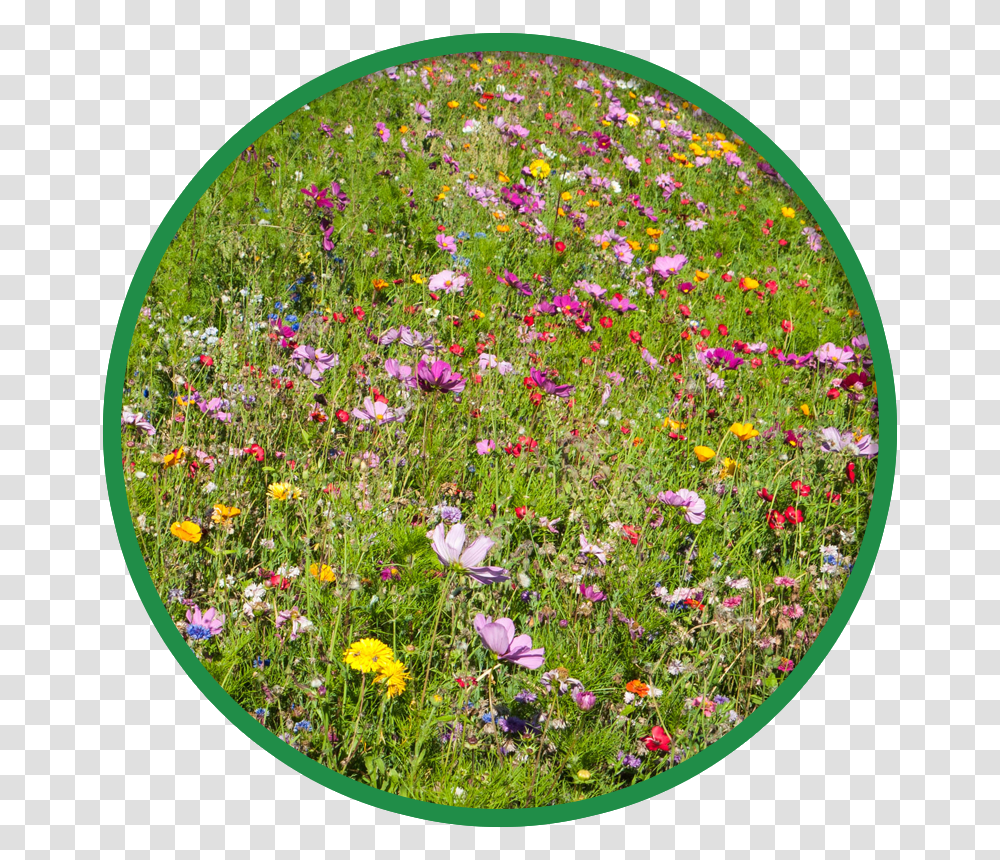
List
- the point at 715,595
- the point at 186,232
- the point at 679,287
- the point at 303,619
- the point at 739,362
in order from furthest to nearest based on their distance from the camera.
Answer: the point at 679,287 → the point at 739,362 → the point at 186,232 → the point at 715,595 → the point at 303,619

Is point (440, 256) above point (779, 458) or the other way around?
above

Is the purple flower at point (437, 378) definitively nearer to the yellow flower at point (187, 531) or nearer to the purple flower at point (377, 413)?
the purple flower at point (377, 413)

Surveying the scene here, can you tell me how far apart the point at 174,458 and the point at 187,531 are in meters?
0.17

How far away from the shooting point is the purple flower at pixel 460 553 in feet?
4.98

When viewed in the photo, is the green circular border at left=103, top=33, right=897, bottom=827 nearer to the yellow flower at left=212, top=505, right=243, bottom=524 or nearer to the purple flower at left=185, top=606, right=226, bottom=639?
the purple flower at left=185, top=606, right=226, bottom=639

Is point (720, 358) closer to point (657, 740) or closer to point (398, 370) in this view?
point (398, 370)

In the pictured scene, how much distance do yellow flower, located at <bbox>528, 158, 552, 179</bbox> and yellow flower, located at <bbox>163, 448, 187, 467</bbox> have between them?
47.3 inches

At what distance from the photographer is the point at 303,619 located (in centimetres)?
160

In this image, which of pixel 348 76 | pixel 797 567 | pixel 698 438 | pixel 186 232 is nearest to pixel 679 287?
pixel 698 438

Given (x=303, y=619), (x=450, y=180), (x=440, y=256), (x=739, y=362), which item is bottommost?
(x=303, y=619)

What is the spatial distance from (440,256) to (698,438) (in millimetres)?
801

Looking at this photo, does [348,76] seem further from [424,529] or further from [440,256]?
[424,529]

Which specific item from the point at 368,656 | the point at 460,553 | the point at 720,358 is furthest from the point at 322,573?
the point at 720,358

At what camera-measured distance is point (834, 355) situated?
6.59 feet
